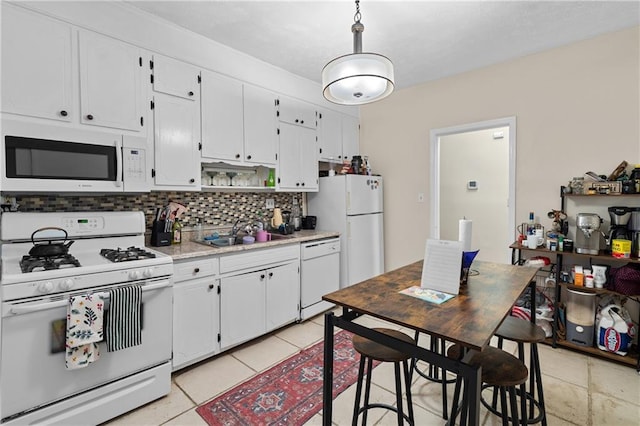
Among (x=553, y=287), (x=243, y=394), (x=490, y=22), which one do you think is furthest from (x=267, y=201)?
(x=553, y=287)

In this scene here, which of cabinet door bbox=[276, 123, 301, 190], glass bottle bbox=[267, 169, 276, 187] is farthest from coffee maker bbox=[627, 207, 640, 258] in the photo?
glass bottle bbox=[267, 169, 276, 187]

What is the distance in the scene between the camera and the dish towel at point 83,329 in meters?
1.62

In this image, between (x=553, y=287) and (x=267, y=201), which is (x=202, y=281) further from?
(x=553, y=287)

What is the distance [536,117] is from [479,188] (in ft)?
5.63

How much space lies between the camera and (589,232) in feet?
8.48

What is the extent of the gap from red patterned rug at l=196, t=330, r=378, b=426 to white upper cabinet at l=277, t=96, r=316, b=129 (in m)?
2.42

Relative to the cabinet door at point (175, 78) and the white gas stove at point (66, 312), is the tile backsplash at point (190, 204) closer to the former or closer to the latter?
the white gas stove at point (66, 312)

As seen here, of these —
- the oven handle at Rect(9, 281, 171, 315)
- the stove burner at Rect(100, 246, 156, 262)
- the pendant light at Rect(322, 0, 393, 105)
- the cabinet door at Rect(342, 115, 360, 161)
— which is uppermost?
the cabinet door at Rect(342, 115, 360, 161)

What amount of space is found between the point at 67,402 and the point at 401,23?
11.1ft

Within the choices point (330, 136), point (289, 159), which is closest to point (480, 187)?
point (330, 136)

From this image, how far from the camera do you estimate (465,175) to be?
187 inches

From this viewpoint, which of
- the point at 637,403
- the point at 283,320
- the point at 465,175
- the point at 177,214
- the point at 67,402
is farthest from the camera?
the point at 465,175

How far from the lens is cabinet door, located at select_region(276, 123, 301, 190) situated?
336 centimetres

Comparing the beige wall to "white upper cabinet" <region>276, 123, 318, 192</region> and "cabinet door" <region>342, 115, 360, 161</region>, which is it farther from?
"white upper cabinet" <region>276, 123, 318, 192</region>
